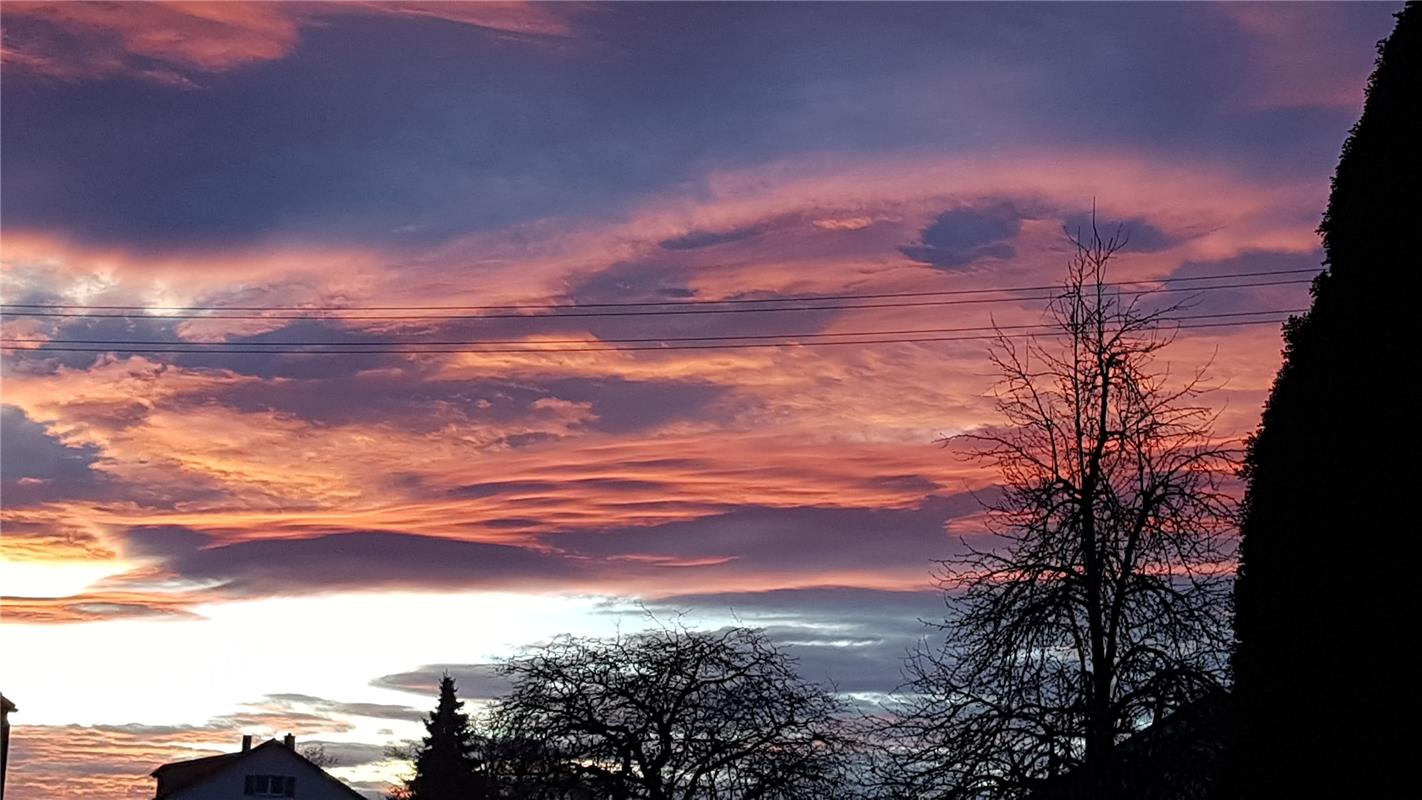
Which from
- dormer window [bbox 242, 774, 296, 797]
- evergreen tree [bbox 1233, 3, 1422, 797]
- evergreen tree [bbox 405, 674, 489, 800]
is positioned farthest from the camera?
dormer window [bbox 242, 774, 296, 797]

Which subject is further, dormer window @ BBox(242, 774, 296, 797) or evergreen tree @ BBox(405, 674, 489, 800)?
dormer window @ BBox(242, 774, 296, 797)

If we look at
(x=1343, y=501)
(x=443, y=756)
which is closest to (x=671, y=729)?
(x=1343, y=501)

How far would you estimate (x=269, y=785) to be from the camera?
290 feet

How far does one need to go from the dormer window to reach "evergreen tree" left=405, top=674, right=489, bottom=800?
6301 millimetres

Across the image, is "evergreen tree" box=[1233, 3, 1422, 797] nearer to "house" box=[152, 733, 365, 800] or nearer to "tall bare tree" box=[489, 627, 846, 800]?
"tall bare tree" box=[489, 627, 846, 800]

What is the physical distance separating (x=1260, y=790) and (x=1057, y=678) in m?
5.94

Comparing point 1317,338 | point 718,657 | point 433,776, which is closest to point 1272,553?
point 1317,338

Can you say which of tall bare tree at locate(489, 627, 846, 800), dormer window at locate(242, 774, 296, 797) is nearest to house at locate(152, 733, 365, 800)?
dormer window at locate(242, 774, 296, 797)

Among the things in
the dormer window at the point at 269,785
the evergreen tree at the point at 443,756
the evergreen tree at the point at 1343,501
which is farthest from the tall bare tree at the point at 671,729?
the dormer window at the point at 269,785

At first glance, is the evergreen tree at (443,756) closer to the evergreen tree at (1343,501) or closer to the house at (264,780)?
the house at (264,780)

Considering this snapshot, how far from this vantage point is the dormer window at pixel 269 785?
88.1m

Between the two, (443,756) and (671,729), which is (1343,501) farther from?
(443,756)

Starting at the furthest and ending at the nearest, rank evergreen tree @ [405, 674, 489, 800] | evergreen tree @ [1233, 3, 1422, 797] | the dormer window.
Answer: the dormer window → evergreen tree @ [405, 674, 489, 800] → evergreen tree @ [1233, 3, 1422, 797]

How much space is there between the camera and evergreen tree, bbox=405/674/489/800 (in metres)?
73.2
